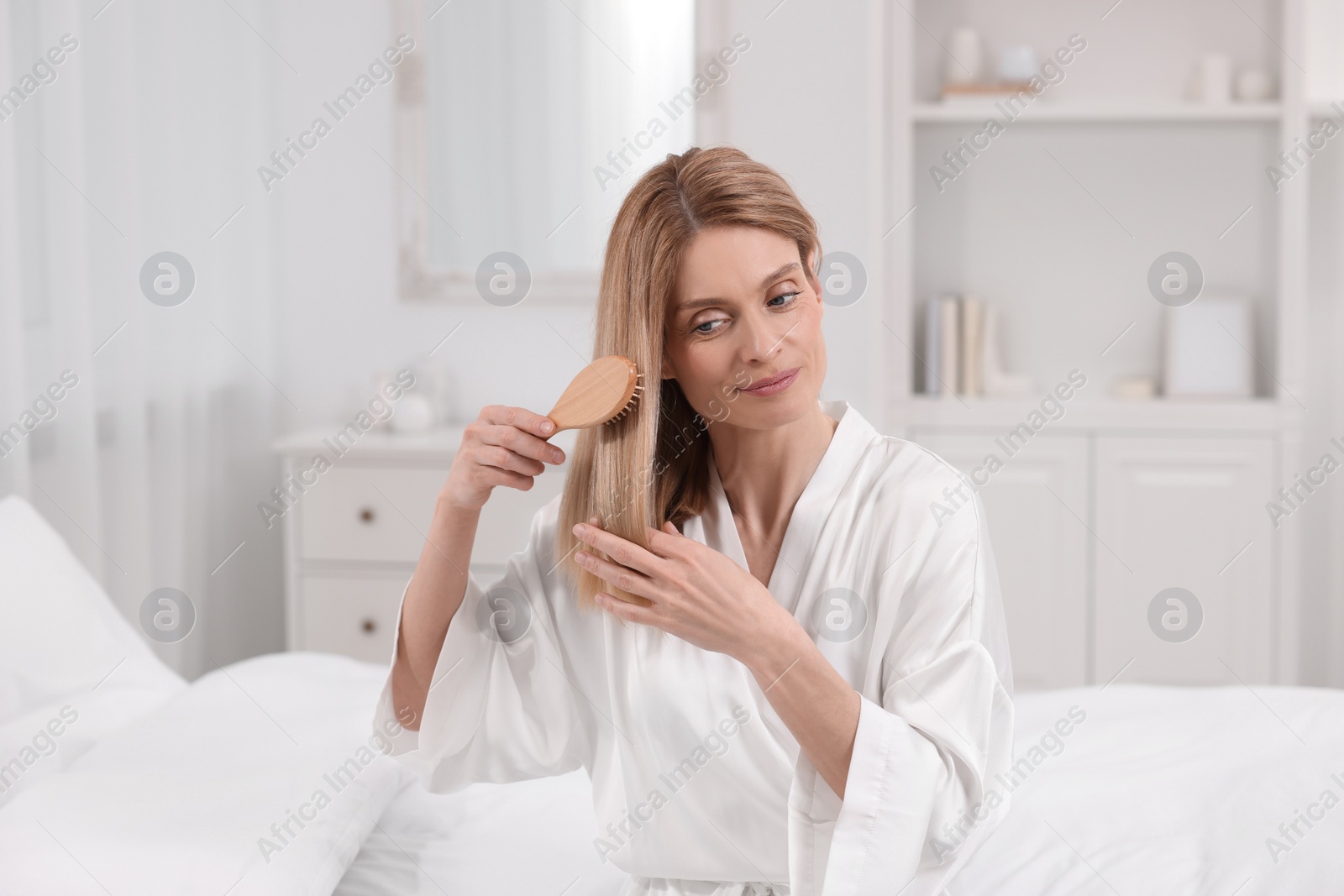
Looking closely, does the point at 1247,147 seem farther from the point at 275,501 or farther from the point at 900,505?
the point at 275,501

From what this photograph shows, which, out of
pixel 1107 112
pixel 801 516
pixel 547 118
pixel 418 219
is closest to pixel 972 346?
pixel 1107 112

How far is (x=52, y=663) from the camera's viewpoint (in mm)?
1682

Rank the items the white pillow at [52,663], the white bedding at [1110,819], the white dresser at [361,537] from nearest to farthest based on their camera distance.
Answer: the white bedding at [1110,819] < the white pillow at [52,663] < the white dresser at [361,537]

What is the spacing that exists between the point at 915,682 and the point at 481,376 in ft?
7.66

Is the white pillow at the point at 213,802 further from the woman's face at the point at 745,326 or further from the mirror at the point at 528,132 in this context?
the mirror at the point at 528,132

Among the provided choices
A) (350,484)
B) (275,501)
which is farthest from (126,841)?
(275,501)

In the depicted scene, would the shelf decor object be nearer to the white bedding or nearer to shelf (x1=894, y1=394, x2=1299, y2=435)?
shelf (x1=894, y1=394, x2=1299, y2=435)

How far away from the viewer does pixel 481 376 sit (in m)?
3.22

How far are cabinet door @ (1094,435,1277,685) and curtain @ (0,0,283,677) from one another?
7.62 feet

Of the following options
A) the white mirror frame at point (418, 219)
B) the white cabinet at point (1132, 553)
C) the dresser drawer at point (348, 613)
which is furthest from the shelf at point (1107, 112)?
the dresser drawer at point (348, 613)

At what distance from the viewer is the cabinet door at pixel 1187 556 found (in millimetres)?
3010

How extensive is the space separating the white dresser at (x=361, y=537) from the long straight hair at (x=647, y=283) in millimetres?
1654

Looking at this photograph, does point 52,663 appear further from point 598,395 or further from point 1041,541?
point 1041,541

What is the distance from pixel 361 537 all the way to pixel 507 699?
168cm
